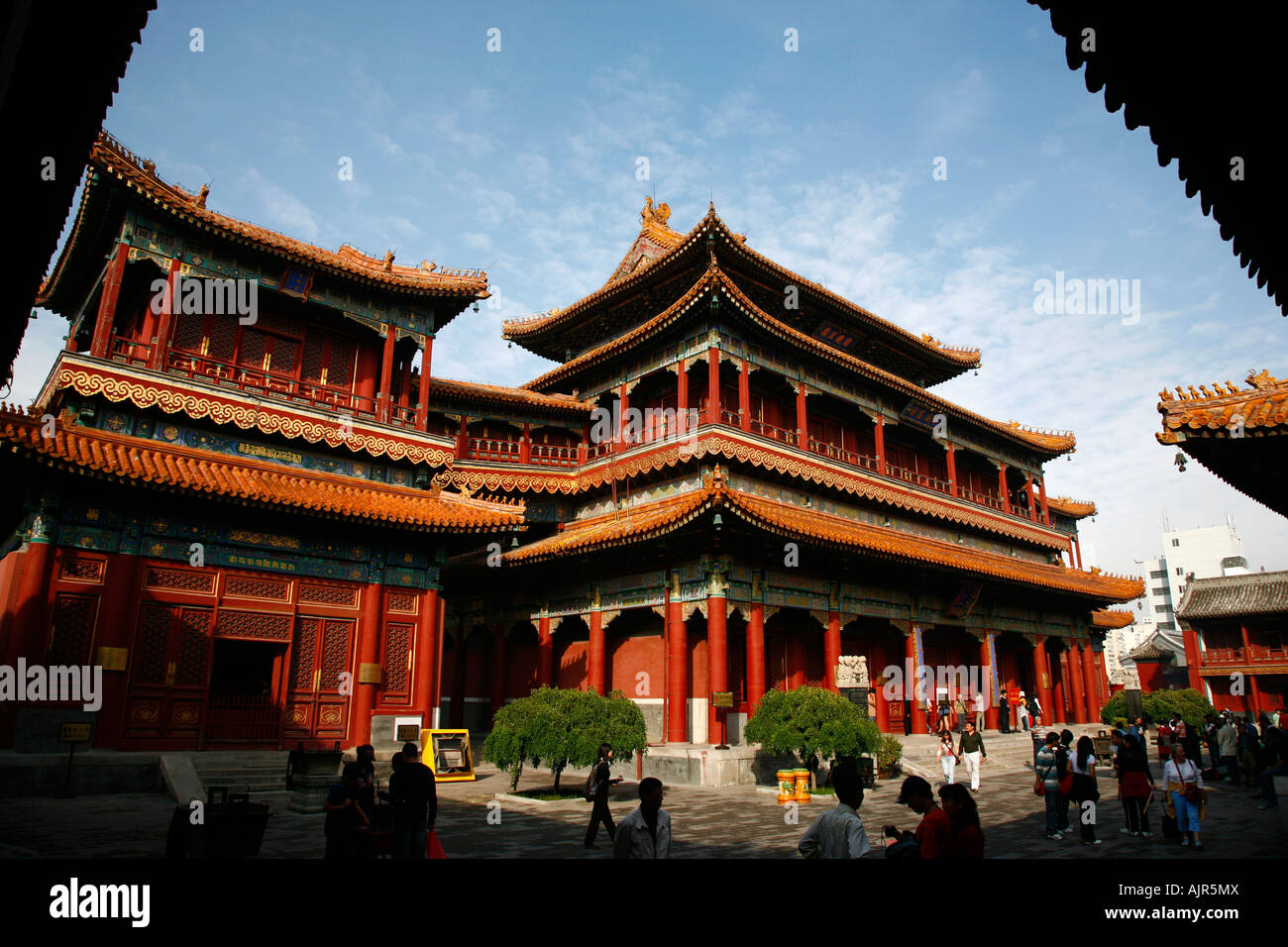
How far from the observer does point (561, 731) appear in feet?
45.4

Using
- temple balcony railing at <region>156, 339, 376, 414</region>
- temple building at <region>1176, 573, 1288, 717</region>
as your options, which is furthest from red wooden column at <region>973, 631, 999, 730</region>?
temple building at <region>1176, 573, 1288, 717</region>

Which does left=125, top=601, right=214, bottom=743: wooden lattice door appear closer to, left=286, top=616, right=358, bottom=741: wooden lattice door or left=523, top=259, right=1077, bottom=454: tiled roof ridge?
left=286, top=616, right=358, bottom=741: wooden lattice door

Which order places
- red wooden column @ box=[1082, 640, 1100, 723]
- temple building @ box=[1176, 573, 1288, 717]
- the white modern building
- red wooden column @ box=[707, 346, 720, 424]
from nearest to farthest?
1. red wooden column @ box=[707, 346, 720, 424]
2. red wooden column @ box=[1082, 640, 1100, 723]
3. temple building @ box=[1176, 573, 1288, 717]
4. the white modern building

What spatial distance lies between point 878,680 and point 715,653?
7.46m

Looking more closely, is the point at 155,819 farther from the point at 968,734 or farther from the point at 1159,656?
the point at 1159,656

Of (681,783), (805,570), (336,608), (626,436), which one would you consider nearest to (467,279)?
(626,436)

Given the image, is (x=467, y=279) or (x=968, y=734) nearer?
(x=968, y=734)

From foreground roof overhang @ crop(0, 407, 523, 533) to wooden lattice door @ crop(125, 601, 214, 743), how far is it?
102 inches

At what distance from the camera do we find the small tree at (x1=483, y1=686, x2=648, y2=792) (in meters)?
13.8

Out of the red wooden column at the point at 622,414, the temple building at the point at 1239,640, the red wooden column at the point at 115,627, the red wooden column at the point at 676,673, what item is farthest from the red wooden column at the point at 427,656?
the temple building at the point at 1239,640

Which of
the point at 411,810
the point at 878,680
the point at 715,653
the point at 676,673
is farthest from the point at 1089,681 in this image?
the point at 411,810

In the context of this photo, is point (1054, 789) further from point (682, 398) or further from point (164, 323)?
point (164, 323)
